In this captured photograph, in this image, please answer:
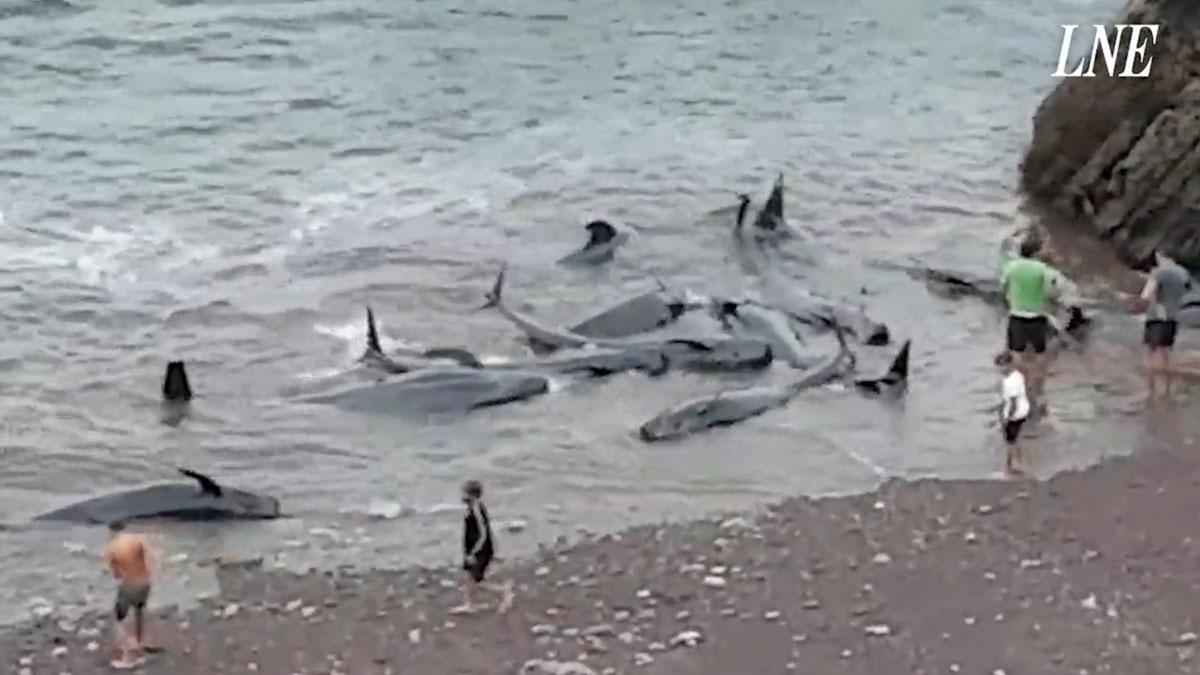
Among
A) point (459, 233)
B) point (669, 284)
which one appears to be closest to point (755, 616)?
point (669, 284)

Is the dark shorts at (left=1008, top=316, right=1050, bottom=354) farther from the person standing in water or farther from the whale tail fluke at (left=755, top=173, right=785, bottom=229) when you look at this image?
the whale tail fluke at (left=755, top=173, right=785, bottom=229)

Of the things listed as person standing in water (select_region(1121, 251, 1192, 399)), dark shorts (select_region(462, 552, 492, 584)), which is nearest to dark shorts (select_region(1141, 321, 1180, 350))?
person standing in water (select_region(1121, 251, 1192, 399))

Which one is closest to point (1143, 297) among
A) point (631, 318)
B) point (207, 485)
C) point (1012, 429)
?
point (1012, 429)

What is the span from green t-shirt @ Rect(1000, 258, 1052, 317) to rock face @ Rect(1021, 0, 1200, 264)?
5.84m

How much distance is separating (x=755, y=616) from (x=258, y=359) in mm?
10551

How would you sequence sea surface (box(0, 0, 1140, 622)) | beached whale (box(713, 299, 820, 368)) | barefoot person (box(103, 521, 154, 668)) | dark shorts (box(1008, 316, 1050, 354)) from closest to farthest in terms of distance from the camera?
barefoot person (box(103, 521, 154, 668)) → sea surface (box(0, 0, 1140, 622)) → dark shorts (box(1008, 316, 1050, 354)) → beached whale (box(713, 299, 820, 368))

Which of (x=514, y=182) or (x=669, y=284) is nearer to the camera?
(x=669, y=284)

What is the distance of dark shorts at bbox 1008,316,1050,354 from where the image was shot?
23.2 metres

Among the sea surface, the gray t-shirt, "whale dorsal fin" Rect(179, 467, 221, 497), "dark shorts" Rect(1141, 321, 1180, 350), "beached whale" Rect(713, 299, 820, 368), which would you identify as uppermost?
the gray t-shirt

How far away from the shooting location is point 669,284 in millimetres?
29125

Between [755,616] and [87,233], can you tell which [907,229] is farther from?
[755,616]

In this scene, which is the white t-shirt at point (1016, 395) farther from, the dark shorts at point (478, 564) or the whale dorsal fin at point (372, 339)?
the whale dorsal fin at point (372, 339)

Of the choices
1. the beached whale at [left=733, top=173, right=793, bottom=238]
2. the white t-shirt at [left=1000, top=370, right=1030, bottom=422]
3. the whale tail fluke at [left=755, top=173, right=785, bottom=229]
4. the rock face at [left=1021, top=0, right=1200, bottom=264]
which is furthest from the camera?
the whale tail fluke at [left=755, top=173, right=785, bottom=229]

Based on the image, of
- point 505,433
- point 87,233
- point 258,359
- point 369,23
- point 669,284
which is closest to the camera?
point 505,433
